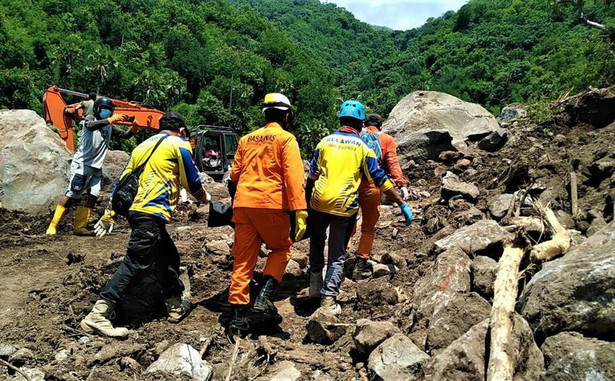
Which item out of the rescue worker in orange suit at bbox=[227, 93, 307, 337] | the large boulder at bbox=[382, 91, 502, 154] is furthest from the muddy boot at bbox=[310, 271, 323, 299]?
the large boulder at bbox=[382, 91, 502, 154]

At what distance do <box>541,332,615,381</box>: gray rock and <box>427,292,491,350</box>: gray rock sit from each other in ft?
1.80

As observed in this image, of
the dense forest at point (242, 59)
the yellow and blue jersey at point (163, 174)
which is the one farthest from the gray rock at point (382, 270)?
the dense forest at point (242, 59)

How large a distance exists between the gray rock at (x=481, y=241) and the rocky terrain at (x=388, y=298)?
18 millimetres

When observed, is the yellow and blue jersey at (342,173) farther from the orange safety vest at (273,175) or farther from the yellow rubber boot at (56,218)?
the yellow rubber boot at (56,218)

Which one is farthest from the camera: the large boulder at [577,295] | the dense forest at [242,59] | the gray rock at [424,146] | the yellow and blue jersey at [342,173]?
the dense forest at [242,59]

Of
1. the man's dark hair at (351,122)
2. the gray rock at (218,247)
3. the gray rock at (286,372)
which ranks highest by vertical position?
the man's dark hair at (351,122)

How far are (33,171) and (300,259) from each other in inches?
192

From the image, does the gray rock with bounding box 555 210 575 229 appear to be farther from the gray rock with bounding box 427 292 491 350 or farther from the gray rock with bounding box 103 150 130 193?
the gray rock with bounding box 103 150 130 193

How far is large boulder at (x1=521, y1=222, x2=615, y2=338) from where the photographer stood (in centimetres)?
269

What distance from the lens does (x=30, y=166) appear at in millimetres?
7828

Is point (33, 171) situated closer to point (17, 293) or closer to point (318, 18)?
point (17, 293)

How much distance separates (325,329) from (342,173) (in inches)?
52.5

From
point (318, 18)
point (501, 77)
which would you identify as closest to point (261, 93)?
point (501, 77)

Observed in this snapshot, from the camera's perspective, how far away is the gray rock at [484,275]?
3689 mm
